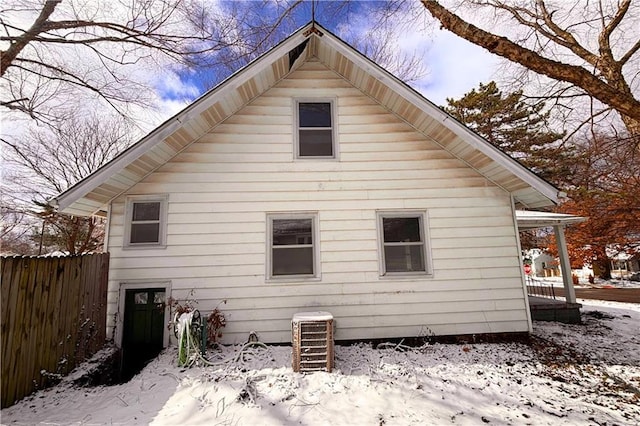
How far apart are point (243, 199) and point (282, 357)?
2.99 m

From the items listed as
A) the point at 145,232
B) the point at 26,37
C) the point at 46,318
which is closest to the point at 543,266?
the point at 145,232

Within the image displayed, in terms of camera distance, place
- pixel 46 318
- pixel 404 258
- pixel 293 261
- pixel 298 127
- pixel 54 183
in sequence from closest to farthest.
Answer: pixel 46 318 < pixel 293 261 < pixel 404 258 < pixel 298 127 < pixel 54 183

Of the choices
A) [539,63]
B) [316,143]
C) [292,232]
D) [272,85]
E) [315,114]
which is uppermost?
[272,85]

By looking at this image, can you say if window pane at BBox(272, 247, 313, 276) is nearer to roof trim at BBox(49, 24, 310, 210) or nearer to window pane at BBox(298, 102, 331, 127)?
window pane at BBox(298, 102, 331, 127)

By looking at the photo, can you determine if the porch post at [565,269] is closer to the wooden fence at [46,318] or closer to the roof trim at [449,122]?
the roof trim at [449,122]

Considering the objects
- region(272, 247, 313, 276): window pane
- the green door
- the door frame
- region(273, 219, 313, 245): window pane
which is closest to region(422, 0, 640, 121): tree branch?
region(273, 219, 313, 245): window pane

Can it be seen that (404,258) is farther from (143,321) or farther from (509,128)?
(509,128)

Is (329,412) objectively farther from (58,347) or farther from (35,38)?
(35,38)

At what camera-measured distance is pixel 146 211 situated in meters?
5.87

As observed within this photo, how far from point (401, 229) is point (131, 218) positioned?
5.39 m

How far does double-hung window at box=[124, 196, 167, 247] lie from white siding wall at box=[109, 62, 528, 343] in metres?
0.14

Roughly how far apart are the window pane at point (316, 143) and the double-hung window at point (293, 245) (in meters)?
1.35

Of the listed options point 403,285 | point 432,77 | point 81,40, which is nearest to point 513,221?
point 403,285

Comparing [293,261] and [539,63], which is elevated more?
[539,63]
